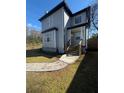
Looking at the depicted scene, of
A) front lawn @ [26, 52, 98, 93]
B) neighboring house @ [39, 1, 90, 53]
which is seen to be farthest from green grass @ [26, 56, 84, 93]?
neighboring house @ [39, 1, 90, 53]

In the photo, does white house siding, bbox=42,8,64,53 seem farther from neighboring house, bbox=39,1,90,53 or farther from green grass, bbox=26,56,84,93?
green grass, bbox=26,56,84,93

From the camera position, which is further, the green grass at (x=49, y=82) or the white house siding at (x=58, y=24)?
the white house siding at (x=58, y=24)

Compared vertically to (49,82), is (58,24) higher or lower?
higher

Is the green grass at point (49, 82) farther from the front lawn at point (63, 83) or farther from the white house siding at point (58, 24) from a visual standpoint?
the white house siding at point (58, 24)

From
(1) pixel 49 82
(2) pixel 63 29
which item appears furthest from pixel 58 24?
(1) pixel 49 82

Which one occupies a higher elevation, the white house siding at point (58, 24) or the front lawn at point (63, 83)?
the white house siding at point (58, 24)

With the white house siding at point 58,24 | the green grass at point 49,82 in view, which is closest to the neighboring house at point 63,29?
the white house siding at point 58,24

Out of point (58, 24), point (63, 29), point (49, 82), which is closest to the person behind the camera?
point (49, 82)

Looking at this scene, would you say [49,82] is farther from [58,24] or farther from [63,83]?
[58,24]

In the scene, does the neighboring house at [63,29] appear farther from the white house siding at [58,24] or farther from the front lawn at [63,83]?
the front lawn at [63,83]
